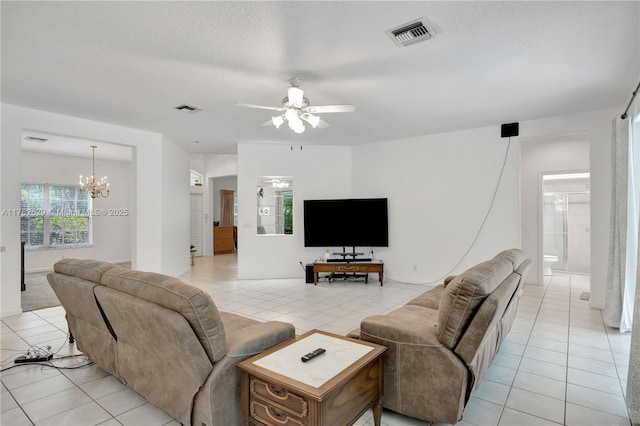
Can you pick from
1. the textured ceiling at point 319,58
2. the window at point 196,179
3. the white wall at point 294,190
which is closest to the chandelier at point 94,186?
the window at point 196,179

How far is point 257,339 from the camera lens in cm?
190

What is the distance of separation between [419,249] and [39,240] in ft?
27.2

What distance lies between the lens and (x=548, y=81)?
3.39 metres

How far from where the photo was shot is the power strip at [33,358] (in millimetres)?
2807

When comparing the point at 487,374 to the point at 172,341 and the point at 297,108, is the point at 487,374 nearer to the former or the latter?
the point at 172,341

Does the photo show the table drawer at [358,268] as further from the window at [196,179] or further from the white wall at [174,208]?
the window at [196,179]

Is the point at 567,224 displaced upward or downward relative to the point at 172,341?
upward

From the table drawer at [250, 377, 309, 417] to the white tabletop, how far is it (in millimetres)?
67

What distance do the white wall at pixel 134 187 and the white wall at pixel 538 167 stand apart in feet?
21.5

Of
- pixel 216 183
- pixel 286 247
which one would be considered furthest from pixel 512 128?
pixel 216 183

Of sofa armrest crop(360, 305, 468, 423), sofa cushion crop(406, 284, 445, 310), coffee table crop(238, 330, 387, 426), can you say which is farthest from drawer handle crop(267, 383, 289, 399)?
sofa cushion crop(406, 284, 445, 310)

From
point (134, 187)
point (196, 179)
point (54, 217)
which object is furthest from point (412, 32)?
point (196, 179)

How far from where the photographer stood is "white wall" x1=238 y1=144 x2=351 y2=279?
636 cm

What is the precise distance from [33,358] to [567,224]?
870 centimetres
